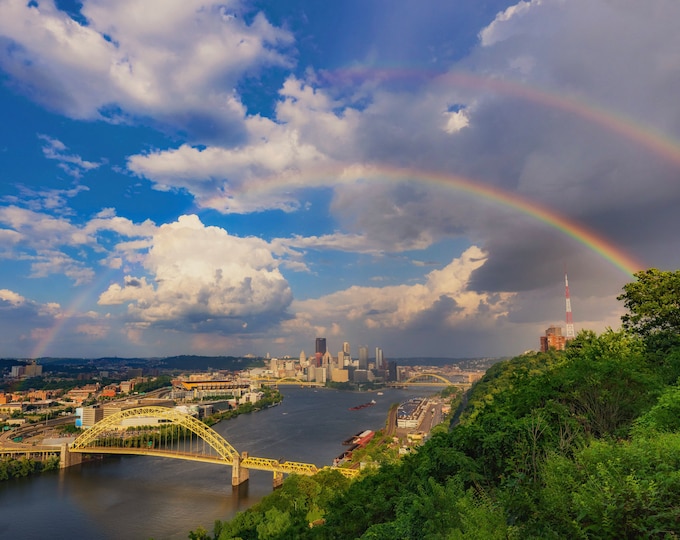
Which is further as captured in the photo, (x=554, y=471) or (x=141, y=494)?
(x=141, y=494)

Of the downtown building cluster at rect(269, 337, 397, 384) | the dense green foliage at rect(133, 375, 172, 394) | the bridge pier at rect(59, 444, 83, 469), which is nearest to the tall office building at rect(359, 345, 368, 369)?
the downtown building cluster at rect(269, 337, 397, 384)

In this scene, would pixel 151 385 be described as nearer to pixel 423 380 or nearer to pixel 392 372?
pixel 392 372

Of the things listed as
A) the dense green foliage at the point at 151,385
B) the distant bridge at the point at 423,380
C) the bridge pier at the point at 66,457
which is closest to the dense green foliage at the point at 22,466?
the bridge pier at the point at 66,457

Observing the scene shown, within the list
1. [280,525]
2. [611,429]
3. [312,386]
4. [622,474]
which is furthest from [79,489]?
[312,386]

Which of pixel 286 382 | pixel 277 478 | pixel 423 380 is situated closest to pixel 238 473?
pixel 277 478

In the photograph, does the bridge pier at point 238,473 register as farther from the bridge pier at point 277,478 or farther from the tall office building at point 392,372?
the tall office building at point 392,372

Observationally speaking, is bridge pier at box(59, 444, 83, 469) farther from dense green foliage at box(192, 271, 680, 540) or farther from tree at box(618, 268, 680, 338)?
tree at box(618, 268, 680, 338)

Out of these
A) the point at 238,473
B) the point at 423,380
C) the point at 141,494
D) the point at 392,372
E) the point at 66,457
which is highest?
the point at 238,473
